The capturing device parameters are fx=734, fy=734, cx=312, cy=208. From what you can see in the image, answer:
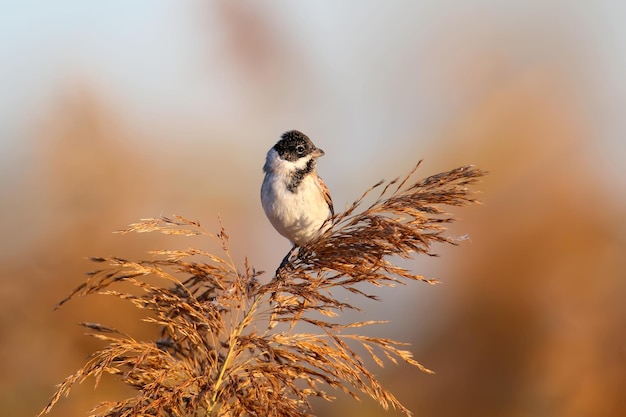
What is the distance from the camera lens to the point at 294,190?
186 inches

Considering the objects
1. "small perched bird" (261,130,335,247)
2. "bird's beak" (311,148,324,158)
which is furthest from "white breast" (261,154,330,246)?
"bird's beak" (311,148,324,158)

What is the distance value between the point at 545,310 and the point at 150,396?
9.69 m

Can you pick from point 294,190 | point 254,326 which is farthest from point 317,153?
point 254,326

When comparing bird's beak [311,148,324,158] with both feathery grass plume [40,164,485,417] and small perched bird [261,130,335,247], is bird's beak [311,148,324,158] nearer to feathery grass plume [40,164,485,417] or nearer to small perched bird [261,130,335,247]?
small perched bird [261,130,335,247]

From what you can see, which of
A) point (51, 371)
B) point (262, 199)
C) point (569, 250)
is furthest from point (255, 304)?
point (569, 250)

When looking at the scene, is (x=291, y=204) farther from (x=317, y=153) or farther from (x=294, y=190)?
(x=317, y=153)

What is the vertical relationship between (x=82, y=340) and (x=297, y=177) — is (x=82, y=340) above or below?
below

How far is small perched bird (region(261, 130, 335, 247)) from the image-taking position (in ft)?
15.5

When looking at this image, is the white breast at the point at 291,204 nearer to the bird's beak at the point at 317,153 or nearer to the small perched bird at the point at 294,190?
the small perched bird at the point at 294,190

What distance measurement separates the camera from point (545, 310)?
11.4 m

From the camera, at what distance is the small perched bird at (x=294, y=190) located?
471cm

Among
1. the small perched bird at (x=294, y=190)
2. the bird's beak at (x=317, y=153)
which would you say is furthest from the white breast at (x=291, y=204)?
the bird's beak at (x=317, y=153)

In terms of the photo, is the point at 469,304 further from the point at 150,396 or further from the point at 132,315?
the point at 150,396

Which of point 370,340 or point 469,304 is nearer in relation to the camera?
point 370,340
